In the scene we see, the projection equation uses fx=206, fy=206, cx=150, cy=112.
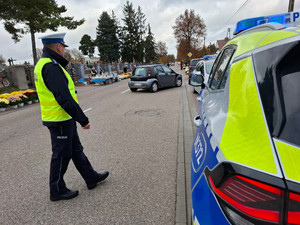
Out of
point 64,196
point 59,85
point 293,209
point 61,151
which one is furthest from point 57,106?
point 293,209

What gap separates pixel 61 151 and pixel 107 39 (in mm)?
53486

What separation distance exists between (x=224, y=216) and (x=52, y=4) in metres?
23.5

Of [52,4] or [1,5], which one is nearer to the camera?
[1,5]

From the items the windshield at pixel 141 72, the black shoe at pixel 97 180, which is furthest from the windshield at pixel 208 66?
the black shoe at pixel 97 180

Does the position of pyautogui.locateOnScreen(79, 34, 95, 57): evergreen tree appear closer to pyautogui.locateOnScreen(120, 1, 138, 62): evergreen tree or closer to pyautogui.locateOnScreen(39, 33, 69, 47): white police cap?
pyautogui.locateOnScreen(120, 1, 138, 62): evergreen tree

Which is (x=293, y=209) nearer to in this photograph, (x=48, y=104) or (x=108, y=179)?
(x=48, y=104)

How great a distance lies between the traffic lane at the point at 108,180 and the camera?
244 centimetres

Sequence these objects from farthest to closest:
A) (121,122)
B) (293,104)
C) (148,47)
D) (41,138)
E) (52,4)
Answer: (148,47) → (52,4) → (121,122) → (41,138) → (293,104)

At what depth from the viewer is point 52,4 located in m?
19.5

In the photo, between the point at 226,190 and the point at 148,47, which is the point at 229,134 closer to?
the point at 226,190

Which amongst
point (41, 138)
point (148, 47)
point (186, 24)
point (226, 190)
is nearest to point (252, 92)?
point (226, 190)

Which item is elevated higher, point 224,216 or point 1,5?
point 1,5

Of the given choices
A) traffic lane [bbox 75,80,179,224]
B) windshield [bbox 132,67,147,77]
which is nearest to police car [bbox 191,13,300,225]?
traffic lane [bbox 75,80,179,224]

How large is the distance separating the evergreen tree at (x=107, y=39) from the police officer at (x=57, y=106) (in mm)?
52329
